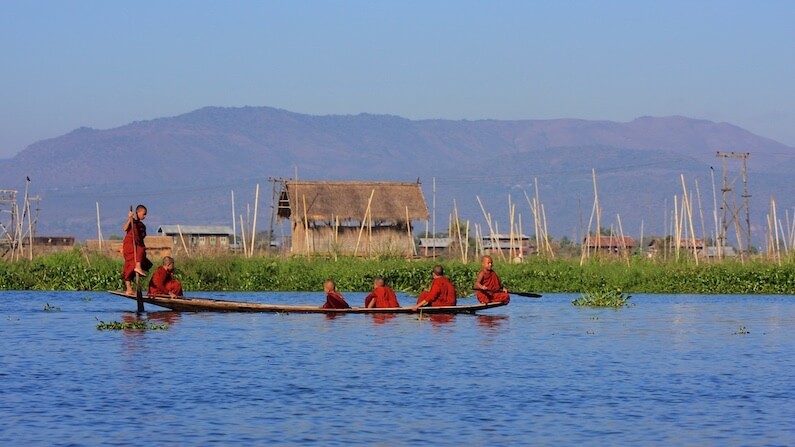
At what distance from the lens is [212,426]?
1395 cm

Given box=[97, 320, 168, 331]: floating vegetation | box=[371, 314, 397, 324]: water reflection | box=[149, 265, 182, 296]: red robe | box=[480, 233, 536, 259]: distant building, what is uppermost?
box=[480, 233, 536, 259]: distant building

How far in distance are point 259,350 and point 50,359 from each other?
128 inches

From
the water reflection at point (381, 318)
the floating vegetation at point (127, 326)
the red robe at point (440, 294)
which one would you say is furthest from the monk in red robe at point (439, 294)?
the floating vegetation at point (127, 326)

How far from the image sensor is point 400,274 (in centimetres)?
4153

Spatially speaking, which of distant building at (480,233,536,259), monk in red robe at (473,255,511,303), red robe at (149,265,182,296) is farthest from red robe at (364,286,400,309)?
distant building at (480,233,536,259)

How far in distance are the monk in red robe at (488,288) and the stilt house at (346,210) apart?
3185 centimetres

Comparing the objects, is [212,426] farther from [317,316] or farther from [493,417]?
[317,316]

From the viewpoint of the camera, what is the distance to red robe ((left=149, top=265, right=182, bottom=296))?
27.7 m

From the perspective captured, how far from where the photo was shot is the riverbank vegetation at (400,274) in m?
40.5

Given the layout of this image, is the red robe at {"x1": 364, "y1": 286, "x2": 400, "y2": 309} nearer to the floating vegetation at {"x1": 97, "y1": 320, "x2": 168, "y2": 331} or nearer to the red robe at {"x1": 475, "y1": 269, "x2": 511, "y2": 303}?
the red robe at {"x1": 475, "y1": 269, "x2": 511, "y2": 303}

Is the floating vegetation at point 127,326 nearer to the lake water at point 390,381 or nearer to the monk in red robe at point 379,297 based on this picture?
the lake water at point 390,381

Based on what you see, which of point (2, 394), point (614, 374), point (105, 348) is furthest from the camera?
point (105, 348)

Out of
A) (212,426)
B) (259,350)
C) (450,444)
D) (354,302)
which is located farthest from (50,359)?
(354,302)

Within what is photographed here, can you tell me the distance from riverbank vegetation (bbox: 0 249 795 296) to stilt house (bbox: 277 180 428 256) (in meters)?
17.1
